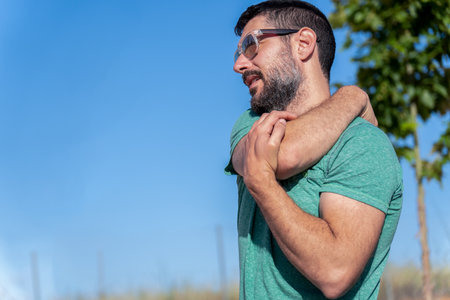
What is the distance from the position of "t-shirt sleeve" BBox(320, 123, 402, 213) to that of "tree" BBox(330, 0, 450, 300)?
189 inches

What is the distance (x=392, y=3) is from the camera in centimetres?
648

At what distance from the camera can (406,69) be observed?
21.6 feet

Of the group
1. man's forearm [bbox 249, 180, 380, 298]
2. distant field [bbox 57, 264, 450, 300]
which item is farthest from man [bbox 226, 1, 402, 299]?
distant field [bbox 57, 264, 450, 300]

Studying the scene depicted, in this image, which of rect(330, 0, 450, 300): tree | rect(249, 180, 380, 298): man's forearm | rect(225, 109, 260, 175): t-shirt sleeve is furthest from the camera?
rect(330, 0, 450, 300): tree

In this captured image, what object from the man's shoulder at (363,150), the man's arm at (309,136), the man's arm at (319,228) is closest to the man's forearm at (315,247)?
the man's arm at (319,228)

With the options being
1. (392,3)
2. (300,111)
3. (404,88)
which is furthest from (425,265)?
(300,111)

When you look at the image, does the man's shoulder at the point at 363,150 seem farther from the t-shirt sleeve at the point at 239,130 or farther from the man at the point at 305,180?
the t-shirt sleeve at the point at 239,130

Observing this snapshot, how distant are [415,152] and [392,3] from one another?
1.78 meters

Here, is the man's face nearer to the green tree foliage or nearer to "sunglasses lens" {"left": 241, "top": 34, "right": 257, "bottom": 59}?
"sunglasses lens" {"left": 241, "top": 34, "right": 257, "bottom": 59}

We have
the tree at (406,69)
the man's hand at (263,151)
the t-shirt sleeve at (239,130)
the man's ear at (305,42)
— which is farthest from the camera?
the tree at (406,69)

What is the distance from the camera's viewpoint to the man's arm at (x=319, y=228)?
1.49 m

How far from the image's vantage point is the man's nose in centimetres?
209

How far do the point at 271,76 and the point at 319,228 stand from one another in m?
0.70

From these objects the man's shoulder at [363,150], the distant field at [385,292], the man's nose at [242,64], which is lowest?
the distant field at [385,292]
